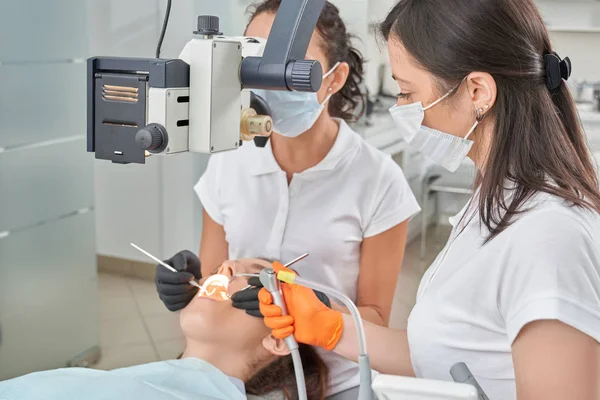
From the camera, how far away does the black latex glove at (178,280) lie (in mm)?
1549

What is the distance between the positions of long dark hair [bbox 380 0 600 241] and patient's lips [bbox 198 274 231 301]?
73 cm

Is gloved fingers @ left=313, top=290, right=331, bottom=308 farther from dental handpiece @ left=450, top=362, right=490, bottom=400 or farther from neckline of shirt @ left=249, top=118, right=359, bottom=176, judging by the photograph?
dental handpiece @ left=450, top=362, right=490, bottom=400

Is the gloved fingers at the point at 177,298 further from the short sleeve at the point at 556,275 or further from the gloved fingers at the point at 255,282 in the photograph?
the short sleeve at the point at 556,275

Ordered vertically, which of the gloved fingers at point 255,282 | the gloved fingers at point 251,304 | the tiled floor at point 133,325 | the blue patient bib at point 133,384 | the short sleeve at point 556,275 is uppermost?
the short sleeve at point 556,275

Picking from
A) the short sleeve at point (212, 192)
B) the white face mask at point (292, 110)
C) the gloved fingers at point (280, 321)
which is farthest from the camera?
the short sleeve at point (212, 192)

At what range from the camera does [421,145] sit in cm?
124

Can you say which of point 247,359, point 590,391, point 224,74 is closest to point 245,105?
point 224,74

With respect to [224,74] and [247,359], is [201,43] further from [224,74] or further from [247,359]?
[247,359]

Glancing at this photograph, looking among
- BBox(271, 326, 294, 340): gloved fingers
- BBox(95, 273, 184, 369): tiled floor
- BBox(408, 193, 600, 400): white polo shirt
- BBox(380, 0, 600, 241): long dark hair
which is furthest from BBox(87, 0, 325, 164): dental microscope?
BBox(95, 273, 184, 369): tiled floor

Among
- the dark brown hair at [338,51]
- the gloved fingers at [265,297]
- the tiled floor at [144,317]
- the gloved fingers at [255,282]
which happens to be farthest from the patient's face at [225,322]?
the tiled floor at [144,317]

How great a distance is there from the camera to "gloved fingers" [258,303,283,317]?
132 cm

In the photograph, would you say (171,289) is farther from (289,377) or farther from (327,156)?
(327,156)

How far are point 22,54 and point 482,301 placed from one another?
214 centimetres

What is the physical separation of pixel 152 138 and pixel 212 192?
0.84 metres
